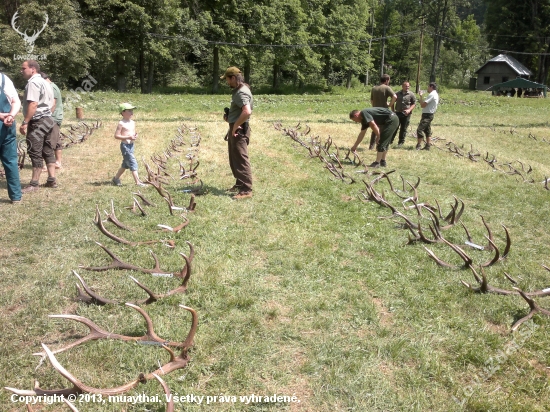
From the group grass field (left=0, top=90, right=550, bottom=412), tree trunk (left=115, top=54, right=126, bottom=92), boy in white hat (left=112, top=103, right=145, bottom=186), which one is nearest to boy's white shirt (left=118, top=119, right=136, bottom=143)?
boy in white hat (left=112, top=103, right=145, bottom=186)

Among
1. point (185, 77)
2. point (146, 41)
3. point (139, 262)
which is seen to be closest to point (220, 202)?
point (139, 262)

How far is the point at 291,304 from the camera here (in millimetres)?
3609

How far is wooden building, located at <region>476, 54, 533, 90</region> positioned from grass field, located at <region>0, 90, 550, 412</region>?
176 feet

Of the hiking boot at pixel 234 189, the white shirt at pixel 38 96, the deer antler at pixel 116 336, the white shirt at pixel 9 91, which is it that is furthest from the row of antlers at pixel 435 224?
the white shirt at pixel 9 91

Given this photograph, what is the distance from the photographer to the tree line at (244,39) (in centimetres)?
2706

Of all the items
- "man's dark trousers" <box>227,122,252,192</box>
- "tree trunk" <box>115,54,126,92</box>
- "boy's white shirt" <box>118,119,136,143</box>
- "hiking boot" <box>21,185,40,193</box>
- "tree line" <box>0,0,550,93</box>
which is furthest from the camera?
"tree trunk" <box>115,54,126,92</box>

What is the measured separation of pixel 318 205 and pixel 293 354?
3678mm

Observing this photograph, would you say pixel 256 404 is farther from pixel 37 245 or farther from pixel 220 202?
pixel 220 202

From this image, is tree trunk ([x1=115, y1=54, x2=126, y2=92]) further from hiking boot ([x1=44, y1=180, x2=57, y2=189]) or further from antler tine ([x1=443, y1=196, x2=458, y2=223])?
antler tine ([x1=443, y1=196, x2=458, y2=223])

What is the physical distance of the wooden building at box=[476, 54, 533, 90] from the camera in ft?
172

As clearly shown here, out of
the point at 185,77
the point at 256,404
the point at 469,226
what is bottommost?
the point at 256,404

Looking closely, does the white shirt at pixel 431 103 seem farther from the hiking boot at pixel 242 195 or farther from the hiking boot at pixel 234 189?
the hiking boot at pixel 242 195

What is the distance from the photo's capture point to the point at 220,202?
20.9 ft

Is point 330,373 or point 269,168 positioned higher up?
point 269,168
